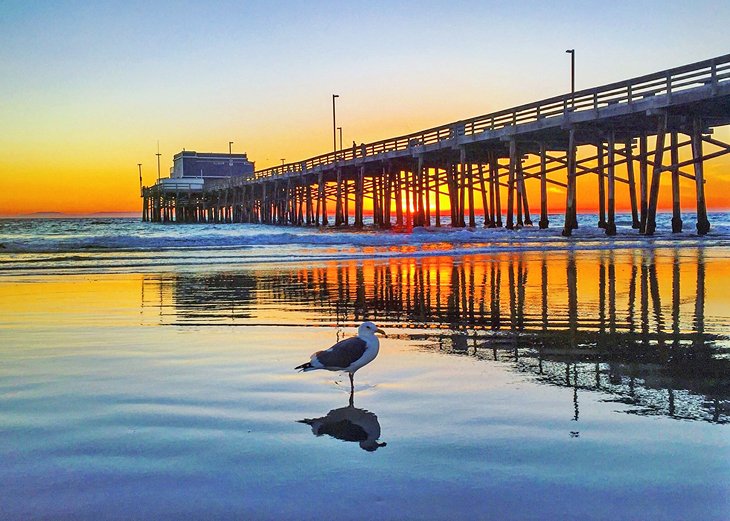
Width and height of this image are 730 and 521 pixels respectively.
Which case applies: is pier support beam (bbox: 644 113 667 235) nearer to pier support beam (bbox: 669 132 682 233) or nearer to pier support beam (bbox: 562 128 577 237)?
pier support beam (bbox: 669 132 682 233)

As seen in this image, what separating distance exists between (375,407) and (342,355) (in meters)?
0.34

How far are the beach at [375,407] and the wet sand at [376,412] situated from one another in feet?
0.05

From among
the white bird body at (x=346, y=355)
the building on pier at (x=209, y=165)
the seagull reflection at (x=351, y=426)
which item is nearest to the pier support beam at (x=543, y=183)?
the white bird body at (x=346, y=355)

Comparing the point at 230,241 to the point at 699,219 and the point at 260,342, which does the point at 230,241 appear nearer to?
the point at 699,219

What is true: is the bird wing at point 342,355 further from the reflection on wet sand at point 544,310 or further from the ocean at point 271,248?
the ocean at point 271,248

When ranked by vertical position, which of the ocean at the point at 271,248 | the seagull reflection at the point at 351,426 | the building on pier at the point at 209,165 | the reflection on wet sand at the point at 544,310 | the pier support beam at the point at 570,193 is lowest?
the seagull reflection at the point at 351,426

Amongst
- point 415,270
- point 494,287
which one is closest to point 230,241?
point 415,270

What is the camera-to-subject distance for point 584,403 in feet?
13.8

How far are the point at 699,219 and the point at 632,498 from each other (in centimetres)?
2287

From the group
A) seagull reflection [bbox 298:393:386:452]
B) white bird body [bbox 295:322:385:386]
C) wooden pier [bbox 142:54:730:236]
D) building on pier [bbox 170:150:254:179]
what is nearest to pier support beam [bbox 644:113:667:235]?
wooden pier [bbox 142:54:730:236]

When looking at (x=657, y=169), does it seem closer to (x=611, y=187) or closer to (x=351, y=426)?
(x=611, y=187)

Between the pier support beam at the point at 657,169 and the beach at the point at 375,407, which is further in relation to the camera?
the pier support beam at the point at 657,169

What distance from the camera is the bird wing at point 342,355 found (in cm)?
435

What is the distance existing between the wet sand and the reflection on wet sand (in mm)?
38
